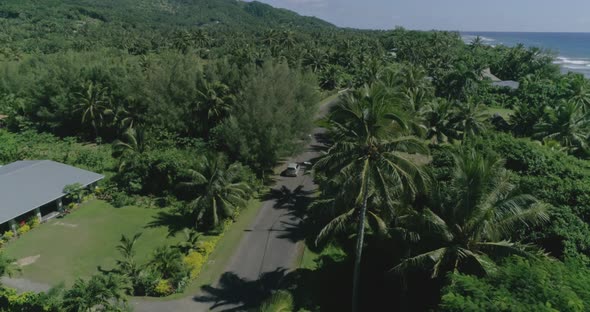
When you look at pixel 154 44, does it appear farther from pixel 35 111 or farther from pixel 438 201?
pixel 438 201

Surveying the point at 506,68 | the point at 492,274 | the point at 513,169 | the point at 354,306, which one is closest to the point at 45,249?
the point at 354,306

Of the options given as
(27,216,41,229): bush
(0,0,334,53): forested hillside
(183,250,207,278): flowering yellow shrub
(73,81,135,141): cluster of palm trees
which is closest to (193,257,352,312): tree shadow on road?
(183,250,207,278): flowering yellow shrub

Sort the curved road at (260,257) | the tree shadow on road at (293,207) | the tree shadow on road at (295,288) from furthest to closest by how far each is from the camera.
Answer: the tree shadow on road at (293,207) → the curved road at (260,257) → the tree shadow on road at (295,288)

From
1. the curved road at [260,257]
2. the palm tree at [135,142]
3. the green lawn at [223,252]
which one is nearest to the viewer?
the curved road at [260,257]

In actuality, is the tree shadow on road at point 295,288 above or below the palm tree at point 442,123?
below

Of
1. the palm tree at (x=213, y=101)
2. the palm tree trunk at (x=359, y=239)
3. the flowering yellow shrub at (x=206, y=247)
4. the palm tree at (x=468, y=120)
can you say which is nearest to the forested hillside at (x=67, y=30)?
the palm tree at (x=213, y=101)

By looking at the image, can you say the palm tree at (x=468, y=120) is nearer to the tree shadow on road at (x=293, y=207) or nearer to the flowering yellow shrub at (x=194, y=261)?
the tree shadow on road at (x=293, y=207)
